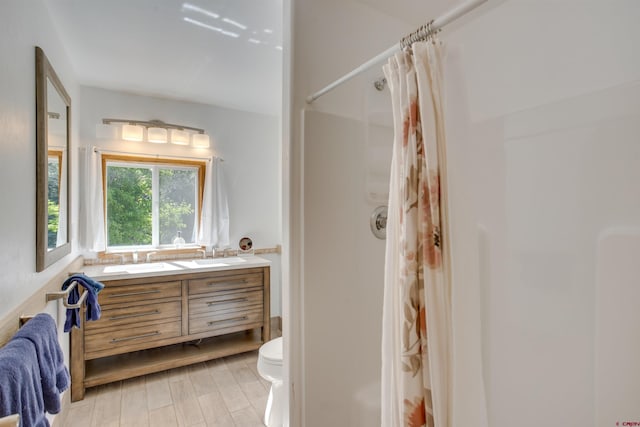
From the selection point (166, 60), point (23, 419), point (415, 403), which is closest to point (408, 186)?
point (415, 403)

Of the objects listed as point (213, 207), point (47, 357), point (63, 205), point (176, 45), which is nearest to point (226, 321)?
point (213, 207)

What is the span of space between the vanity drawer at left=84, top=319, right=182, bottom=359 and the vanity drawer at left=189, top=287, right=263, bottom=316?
0.18 meters

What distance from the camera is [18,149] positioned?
3.92 ft

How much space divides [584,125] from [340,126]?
3.26 ft

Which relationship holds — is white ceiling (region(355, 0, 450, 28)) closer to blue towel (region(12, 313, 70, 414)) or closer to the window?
blue towel (region(12, 313, 70, 414))

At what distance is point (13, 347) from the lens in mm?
883

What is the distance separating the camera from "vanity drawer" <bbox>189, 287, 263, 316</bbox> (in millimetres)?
2617

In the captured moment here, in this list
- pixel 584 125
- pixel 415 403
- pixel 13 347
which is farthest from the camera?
pixel 584 125

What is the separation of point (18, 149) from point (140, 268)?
1621 millimetres

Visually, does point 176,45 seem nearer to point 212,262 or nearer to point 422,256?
point 212,262

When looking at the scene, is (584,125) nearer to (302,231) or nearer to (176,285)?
(302,231)

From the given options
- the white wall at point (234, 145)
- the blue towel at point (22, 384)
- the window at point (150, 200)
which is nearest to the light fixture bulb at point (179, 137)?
the white wall at point (234, 145)

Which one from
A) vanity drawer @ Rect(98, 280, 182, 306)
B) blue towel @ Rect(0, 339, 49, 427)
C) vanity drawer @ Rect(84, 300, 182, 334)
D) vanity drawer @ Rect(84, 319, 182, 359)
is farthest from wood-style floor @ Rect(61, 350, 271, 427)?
blue towel @ Rect(0, 339, 49, 427)

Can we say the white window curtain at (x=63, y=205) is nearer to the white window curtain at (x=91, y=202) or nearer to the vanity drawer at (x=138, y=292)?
the vanity drawer at (x=138, y=292)
